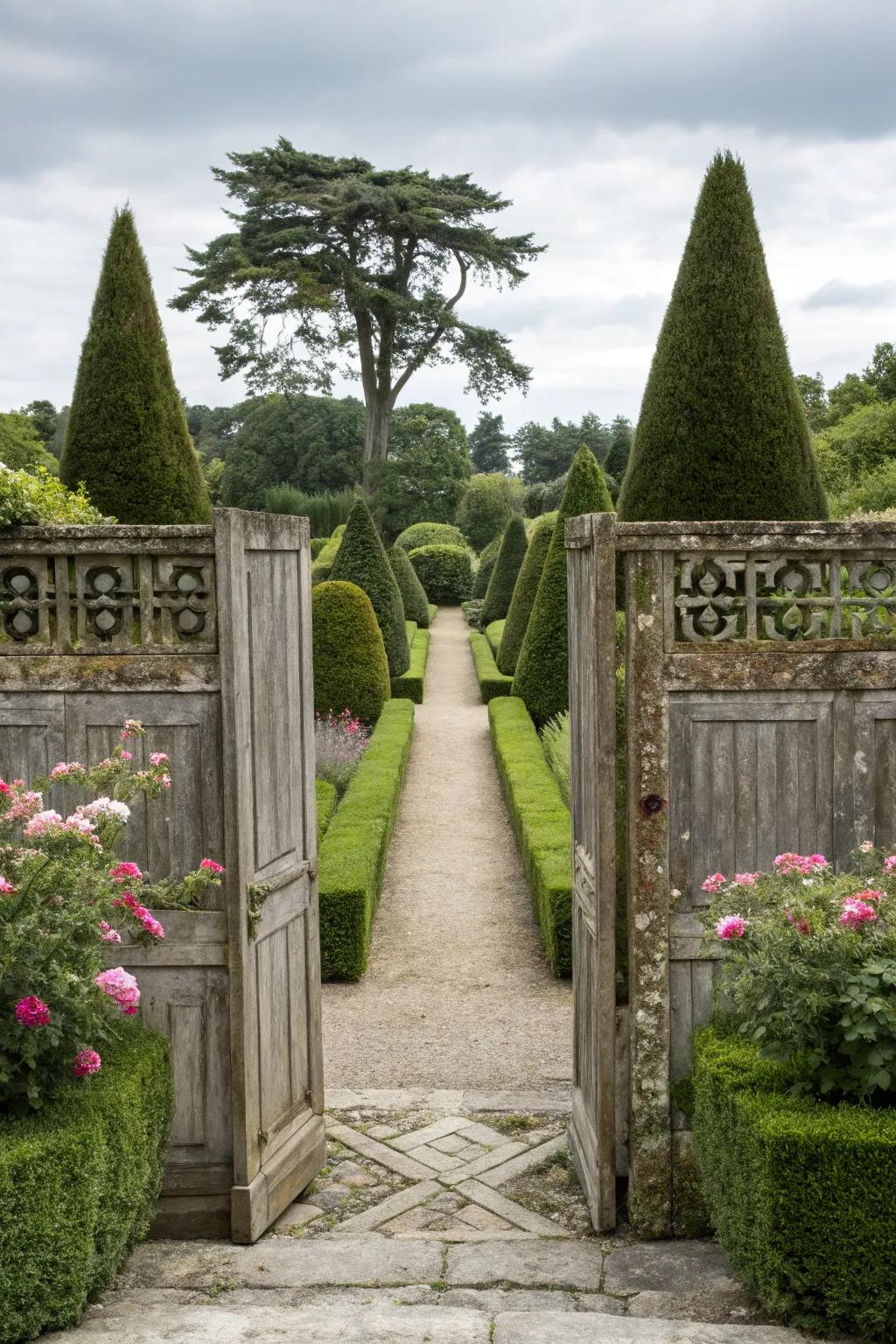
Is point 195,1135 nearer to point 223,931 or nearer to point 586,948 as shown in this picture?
point 223,931

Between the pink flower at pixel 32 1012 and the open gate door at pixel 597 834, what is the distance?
→ 2004mm

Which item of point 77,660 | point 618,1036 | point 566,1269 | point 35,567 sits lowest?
point 566,1269

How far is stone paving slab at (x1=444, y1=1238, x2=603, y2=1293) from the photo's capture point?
12.9 ft

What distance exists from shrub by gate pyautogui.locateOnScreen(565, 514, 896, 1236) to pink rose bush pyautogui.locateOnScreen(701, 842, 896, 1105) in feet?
1.75

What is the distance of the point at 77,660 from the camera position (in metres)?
4.50

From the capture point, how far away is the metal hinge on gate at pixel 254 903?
14.6 feet

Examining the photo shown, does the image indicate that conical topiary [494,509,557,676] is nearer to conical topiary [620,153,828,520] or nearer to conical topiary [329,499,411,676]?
conical topiary [329,499,411,676]

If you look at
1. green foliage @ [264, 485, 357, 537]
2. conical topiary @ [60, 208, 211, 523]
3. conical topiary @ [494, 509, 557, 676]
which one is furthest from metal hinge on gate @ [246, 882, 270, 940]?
green foliage @ [264, 485, 357, 537]

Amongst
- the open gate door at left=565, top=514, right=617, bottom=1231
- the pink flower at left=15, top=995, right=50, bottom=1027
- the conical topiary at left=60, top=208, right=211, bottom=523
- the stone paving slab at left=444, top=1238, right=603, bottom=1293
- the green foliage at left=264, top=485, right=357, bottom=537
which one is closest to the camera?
the pink flower at left=15, top=995, right=50, bottom=1027

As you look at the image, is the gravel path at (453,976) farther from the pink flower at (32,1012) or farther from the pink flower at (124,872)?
the pink flower at (32,1012)

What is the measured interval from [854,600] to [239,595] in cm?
222

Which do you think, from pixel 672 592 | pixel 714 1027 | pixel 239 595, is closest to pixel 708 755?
pixel 672 592

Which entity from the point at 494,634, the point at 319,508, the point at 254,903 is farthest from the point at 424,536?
the point at 254,903

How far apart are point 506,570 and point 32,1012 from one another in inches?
924
